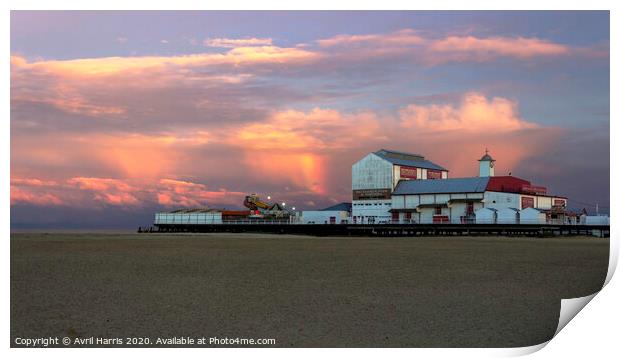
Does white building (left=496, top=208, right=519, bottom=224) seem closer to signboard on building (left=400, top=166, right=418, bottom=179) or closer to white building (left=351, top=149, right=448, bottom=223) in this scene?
white building (left=351, top=149, right=448, bottom=223)

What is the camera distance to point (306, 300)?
1154cm

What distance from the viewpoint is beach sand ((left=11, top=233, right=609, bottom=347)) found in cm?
929

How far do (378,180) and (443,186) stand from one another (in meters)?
6.11

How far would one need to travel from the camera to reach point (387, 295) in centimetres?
1207

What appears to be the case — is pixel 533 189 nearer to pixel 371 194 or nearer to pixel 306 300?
pixel 371 194

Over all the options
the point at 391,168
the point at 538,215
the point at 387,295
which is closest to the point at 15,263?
the point at 387,295

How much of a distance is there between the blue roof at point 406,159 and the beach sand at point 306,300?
1654 inches

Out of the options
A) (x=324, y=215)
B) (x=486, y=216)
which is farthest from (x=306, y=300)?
(x=324, y=215)

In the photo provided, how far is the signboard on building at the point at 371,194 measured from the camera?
59.1 meters

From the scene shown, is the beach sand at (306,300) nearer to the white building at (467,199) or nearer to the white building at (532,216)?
the white building at (532,216)

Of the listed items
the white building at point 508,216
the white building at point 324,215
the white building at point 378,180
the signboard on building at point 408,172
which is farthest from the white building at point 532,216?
the white building at point 324,215

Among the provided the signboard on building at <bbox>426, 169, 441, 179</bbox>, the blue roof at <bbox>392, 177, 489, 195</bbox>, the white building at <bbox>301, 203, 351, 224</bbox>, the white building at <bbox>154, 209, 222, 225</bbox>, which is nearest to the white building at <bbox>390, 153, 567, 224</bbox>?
the blue roof at <bbox>392, 177, 489, 195</bbox>
